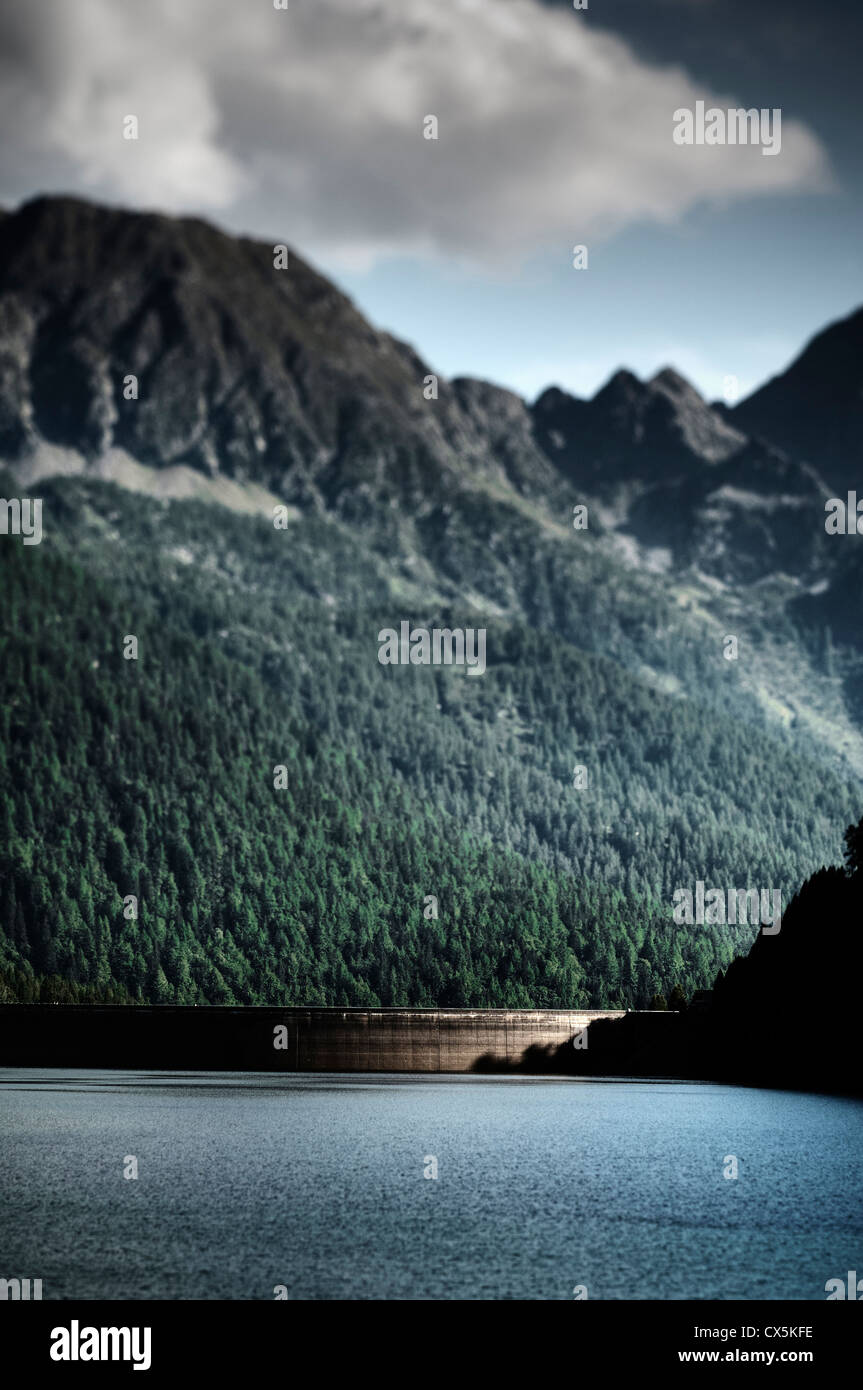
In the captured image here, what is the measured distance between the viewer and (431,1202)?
85875mm

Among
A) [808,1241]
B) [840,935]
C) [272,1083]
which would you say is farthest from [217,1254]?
[272,1083]

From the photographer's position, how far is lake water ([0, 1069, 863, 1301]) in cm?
6738

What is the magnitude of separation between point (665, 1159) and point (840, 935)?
71.0 m

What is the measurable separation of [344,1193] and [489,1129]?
127ft

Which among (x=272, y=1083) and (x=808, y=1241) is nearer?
(x=808, y=1241)

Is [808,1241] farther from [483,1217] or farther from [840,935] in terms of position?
[840,935]

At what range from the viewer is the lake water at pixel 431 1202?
67.4 m

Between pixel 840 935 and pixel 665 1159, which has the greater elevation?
pixel 840 935

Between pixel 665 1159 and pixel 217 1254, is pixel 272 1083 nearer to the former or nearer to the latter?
pixel 665 1159

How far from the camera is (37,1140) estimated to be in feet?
374

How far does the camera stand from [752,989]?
19650cm
